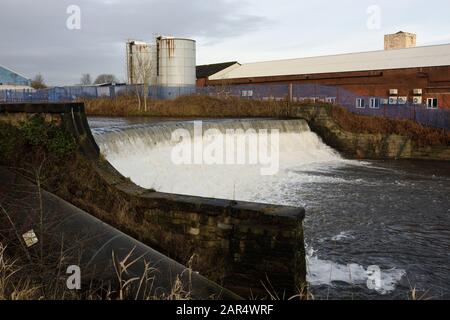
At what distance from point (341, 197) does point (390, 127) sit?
1161 centimetres

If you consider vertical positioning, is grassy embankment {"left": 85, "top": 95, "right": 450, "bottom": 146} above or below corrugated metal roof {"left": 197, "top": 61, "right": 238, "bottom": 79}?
below

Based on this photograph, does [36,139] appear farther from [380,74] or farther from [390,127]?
[380,74]

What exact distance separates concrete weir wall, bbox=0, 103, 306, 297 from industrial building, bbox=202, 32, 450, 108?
24105mm

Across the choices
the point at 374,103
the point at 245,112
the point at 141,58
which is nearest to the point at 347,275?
the point at 245,112

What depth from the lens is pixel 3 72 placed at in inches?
2261

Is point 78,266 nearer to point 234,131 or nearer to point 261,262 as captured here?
point 261,262

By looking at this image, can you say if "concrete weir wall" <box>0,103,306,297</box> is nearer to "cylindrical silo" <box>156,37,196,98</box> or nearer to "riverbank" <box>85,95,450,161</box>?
"riverbank" <box>85,95,450,161</box>

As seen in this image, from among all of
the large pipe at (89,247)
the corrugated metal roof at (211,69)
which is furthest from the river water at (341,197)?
the corrugated metal roof at (211,69)

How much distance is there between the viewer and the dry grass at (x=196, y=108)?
83.3 feet

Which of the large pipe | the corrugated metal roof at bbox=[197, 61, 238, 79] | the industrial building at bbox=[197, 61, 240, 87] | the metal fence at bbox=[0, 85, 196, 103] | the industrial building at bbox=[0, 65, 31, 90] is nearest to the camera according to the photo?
the large pipe

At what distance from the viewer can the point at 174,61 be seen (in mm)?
37406

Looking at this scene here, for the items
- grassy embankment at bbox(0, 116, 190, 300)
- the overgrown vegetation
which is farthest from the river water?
the overgrown vegetation

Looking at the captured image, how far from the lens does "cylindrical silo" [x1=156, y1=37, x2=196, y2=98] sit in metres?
37.2
